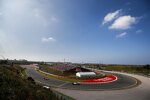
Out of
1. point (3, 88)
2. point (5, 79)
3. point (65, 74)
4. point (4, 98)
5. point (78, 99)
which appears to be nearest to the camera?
point (4, 98)

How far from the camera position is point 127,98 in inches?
1512

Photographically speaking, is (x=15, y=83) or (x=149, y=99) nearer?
(x=15, y=83)

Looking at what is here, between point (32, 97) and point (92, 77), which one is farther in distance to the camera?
point (92, 77)

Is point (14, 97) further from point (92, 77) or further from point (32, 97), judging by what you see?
point (92, 77)

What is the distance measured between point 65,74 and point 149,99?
159 ft

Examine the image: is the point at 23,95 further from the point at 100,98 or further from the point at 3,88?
the point at 100,98

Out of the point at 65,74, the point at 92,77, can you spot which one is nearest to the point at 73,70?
the point at 65,74

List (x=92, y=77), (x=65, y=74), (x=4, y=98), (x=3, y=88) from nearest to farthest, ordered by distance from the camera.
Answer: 1. (x=4, y=98)
2. (x=3, y=88)
3. (x=92, y=77)
4. (x=65, y=74)

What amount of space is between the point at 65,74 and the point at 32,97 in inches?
2440

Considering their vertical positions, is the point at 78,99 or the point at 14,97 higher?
the point at 14,97

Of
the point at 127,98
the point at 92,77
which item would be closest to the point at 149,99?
the point at 127,98

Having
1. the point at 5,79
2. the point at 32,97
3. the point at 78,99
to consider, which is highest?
the point at 5,79

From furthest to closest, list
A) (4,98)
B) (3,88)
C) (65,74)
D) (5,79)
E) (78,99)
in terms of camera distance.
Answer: (65,74), (78,99), (5,79), (3,88), (4,98)

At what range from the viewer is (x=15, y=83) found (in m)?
22.1
